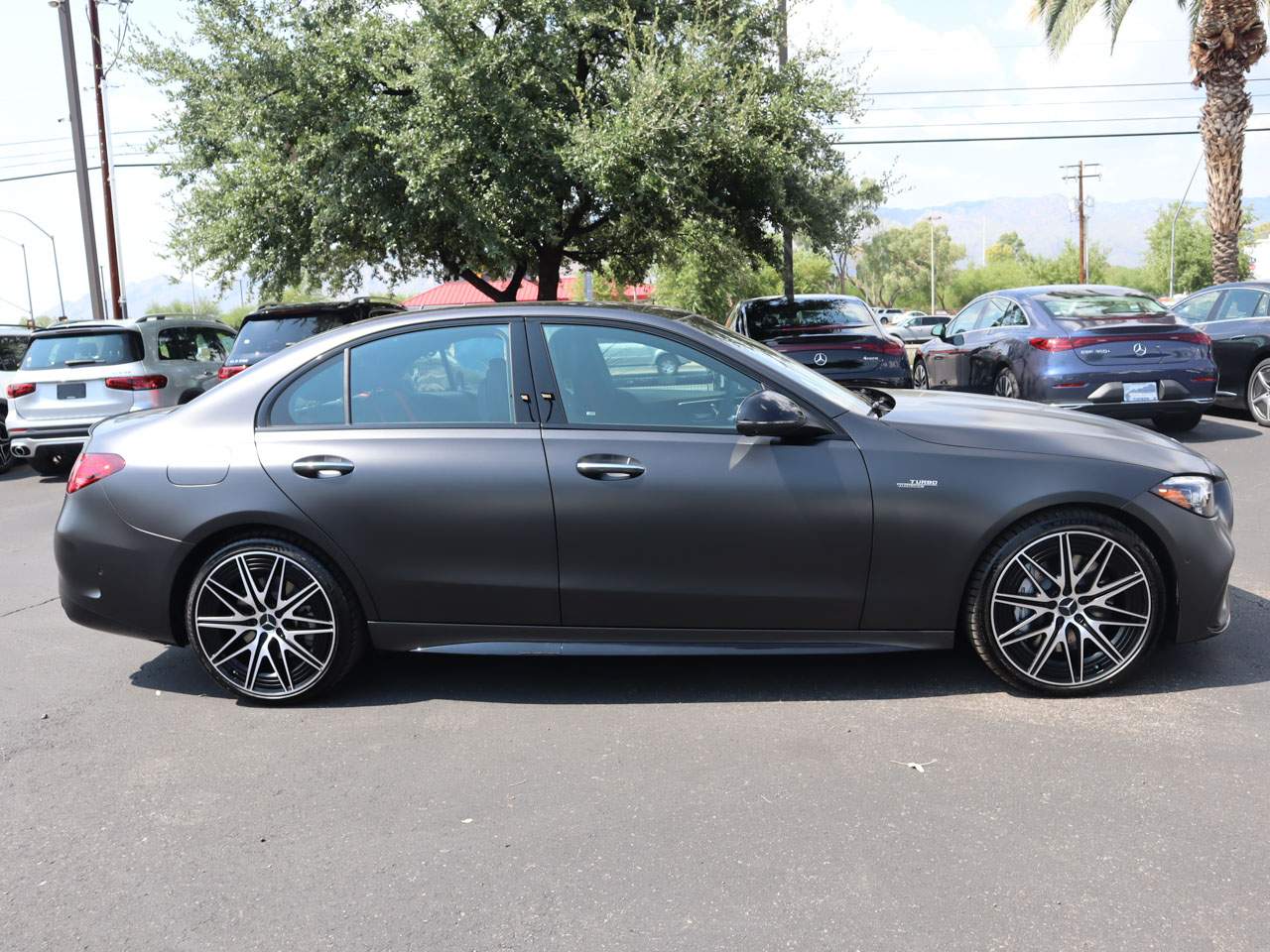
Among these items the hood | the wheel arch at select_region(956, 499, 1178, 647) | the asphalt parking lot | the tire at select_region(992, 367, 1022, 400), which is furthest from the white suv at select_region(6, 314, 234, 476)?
the wheel arch at select_region(956, 499, 1178, 647)

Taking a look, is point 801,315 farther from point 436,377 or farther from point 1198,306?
point 436,377

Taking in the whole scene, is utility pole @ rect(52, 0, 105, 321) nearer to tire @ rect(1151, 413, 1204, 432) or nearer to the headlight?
tire @ rect(1151, 413, 1204, 432)

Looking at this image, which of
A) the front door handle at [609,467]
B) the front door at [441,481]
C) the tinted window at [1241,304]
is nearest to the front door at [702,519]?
the front door handle at [609,467]

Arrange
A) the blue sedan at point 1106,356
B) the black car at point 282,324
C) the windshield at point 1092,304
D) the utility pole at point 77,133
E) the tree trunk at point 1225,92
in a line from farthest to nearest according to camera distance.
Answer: the utility pole at point 77,133, the tree trunk at point 1225,92, the black car at point 282,324, the windshield at point 1092,304, the blue sedan at point 1106,356

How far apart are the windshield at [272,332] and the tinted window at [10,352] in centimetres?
441

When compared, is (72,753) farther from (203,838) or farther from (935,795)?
(935,795)

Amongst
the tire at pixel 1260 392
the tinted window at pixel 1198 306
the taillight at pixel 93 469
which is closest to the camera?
the taillight at pixel 93 469

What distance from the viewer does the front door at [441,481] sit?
4.32m

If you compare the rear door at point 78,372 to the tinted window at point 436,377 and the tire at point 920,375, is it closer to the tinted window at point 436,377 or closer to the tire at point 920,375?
the tinted window at point 436,377

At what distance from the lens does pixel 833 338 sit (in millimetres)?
11328

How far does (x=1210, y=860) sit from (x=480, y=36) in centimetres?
1433

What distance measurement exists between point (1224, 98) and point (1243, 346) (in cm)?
960

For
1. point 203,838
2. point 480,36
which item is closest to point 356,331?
point 203,838

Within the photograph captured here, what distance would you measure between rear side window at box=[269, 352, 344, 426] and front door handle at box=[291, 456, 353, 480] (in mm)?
195
